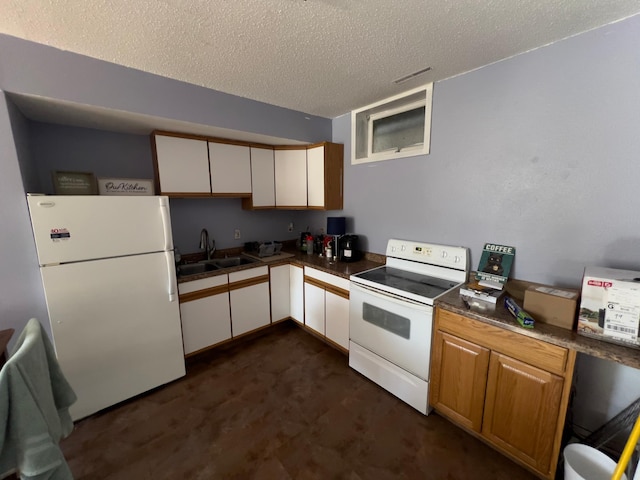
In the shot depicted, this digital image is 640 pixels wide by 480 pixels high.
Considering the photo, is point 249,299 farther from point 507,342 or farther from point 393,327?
point 507,342

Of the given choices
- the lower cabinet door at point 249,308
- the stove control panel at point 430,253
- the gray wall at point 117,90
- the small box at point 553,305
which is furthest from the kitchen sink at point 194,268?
the small box at point 553,305

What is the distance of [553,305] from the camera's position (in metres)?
1.33

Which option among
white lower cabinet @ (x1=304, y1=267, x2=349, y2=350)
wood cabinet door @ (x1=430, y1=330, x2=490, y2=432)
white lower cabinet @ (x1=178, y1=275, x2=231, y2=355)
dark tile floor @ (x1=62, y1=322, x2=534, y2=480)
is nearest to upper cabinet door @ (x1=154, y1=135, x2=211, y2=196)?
white lower cabinet @ (x1=178, y1=275, x2=231, y2=355)

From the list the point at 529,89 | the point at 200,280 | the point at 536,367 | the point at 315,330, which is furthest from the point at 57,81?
the point at 536,367

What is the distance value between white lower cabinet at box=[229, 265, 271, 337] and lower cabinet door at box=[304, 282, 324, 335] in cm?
43

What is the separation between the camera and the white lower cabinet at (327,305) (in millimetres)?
2348

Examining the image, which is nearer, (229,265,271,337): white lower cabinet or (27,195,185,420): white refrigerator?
(27,195,185,420): white refrigerator

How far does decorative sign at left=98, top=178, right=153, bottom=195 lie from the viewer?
1993 mm

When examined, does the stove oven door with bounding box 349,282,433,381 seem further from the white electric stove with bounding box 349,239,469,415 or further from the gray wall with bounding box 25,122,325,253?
the gray wall with bounding box 25,122,325,253

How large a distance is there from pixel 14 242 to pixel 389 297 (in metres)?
2.45

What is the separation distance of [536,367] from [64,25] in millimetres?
3000

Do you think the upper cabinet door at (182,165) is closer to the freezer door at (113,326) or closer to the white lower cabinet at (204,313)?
the freezer door at (113,326)

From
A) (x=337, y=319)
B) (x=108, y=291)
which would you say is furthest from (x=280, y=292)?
(x=108, y=291)

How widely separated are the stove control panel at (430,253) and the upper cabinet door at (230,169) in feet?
5.42
